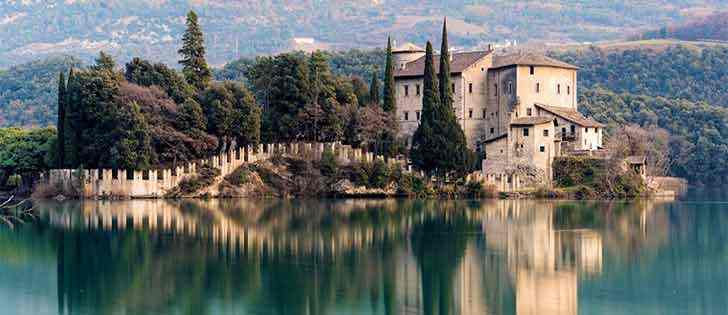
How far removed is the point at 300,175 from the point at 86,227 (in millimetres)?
24863

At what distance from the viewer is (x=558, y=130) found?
3120 inches

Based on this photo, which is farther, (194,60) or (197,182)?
(194,60)

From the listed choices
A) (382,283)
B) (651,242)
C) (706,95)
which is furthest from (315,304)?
(706,95)

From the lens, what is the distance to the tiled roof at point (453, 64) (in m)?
83.1

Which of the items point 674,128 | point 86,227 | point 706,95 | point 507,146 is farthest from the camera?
point 706,95

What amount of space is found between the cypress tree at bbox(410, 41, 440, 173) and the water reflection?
9.41 metres

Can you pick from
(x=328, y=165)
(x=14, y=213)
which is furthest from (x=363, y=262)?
(x=328, y=165)

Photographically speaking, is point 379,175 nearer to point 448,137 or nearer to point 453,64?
point 448,137

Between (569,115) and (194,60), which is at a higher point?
(194,60)

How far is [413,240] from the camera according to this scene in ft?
153

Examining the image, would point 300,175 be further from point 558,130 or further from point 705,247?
point 705,247

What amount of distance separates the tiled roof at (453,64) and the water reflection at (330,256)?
20152mm

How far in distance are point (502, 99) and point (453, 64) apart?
3776 mm

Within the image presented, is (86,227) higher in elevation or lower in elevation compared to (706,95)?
lower
